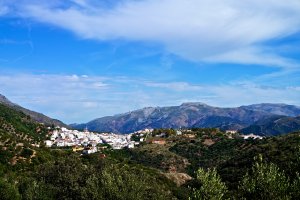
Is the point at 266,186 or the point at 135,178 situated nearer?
the point at 266,186

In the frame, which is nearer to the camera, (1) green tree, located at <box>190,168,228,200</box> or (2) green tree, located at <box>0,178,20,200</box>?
(1) green tree, located at <box>190,168,228,200</box>

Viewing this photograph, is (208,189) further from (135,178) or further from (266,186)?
(135,178)

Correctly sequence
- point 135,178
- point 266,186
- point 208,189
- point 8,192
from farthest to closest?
1. point 8,192
2. point 135,178
3. point 208,189
4. point 266,186

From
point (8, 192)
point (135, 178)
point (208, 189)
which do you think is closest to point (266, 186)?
point (208, 189)

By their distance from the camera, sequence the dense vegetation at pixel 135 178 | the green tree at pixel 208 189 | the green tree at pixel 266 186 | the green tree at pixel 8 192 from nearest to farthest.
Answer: the green tree at pixel 266 186 < the dense vegetation at pixel 135 178 < the green tree at pixel 208 189 < the green tree at pixel 8 192

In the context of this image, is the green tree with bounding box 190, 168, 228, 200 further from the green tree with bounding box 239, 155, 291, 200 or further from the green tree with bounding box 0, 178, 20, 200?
the green tree with bounding box 0, 178, 20, 200

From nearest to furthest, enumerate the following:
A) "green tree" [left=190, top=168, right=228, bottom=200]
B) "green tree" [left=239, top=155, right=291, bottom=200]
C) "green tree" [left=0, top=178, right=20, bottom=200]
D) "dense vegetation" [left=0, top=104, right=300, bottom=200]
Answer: "green tree" [left=239, top=155, right=291, bottom=200]
"dense vegetation" [left=0, top=104, right=300, bottom=200]
"green tree" [left=190, top=168, right=228, bottom=200]
"green tree" [left=0, top=178, right=20, bottom=200]

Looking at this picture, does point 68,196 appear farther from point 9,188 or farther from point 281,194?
point 281,194

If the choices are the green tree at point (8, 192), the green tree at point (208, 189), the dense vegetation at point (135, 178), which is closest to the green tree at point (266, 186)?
the dense vegetation at point (135, 178)

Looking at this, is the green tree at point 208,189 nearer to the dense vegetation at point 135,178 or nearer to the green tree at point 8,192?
the dense vegetation at point 135,178

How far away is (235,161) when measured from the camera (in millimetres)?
95250

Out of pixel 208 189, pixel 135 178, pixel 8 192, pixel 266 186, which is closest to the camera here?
A: pixel 266 186

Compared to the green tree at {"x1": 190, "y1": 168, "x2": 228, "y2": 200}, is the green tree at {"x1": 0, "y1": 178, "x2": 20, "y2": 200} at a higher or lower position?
lower

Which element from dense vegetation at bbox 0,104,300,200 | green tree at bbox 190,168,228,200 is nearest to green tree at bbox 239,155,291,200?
dense vegetation at bbox 0,104,300,200
